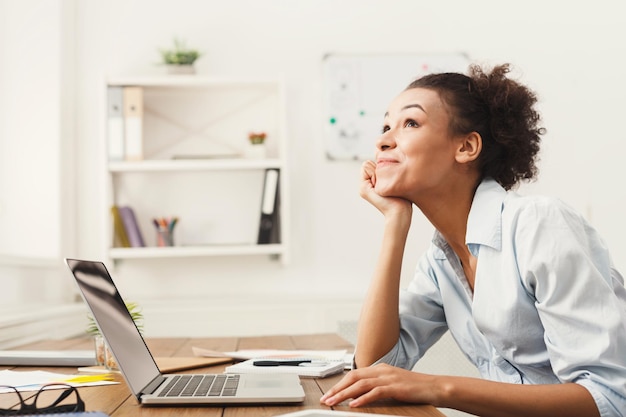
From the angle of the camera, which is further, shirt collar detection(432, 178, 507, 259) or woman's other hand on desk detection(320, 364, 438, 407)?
shirt collar detection(432, 178, 507, 259)

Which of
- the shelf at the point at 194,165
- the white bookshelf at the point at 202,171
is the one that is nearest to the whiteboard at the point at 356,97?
the white bookshelf at the point at 202,171

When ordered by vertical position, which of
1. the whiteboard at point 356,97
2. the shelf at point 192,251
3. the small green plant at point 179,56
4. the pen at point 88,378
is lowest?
the shelf at point 192,251

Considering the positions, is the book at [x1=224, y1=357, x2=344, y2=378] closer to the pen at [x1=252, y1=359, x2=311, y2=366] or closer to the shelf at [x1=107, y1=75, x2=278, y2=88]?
the pen at [x1=252, y1=359, x2=311, y2=366]

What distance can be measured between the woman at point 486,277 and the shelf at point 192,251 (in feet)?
5.42

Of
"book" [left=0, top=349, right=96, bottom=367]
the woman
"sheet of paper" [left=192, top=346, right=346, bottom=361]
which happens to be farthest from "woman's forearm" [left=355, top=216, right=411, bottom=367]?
"book" [left=0, top=349, right=96, bottom=367]

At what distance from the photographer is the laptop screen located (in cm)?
109

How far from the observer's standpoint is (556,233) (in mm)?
1270

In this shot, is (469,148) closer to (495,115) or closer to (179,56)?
(495,115)

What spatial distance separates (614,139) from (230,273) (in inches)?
74.2

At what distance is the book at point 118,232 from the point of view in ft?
11.2

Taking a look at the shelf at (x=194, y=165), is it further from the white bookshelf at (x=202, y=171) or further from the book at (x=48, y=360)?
the book at (x=48, y=360)

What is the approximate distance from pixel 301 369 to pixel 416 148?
1.60 feet

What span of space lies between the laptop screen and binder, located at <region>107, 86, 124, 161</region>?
2090 mm

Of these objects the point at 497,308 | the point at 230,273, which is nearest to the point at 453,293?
the point at 497,308
